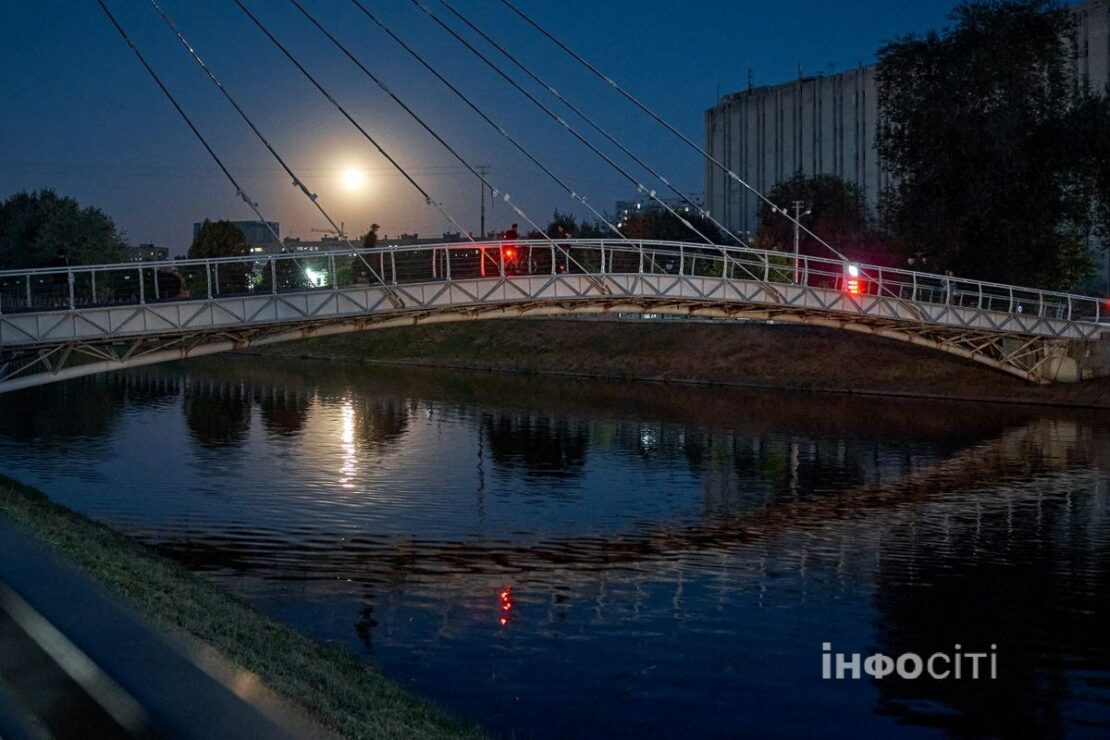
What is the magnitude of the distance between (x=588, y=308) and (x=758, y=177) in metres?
72.6

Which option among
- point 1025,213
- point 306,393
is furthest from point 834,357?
point 306,393

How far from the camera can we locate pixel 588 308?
3916 centimetres

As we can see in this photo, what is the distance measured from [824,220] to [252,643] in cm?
7604

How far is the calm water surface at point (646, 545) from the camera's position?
15.4m

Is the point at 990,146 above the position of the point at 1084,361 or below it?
above

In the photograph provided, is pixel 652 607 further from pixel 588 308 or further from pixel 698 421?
pixel 698 421

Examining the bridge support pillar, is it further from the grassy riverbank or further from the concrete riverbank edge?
the concrete riverbank edge

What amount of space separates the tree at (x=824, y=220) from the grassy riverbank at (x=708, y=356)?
17.1 metres

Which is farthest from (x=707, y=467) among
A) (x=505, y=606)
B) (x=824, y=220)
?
(x=824, y=220)

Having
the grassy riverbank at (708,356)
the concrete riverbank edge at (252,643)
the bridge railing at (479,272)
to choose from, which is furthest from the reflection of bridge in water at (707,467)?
the bridge railing at (479,272)

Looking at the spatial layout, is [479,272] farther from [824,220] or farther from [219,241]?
[219,241]

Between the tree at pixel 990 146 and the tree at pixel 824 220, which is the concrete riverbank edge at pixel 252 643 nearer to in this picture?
the tree at pixel 990 146

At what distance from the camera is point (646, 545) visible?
25.1 metres

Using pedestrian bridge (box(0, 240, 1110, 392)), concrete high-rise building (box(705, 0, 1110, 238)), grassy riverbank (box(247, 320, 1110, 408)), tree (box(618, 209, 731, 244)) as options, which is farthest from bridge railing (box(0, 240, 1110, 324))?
tree (box(618, 209, 731, 244))
